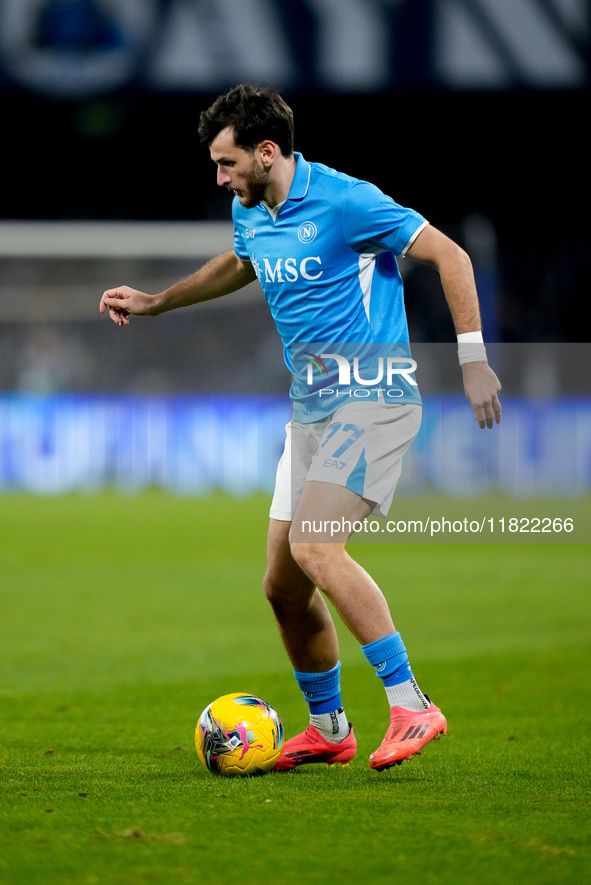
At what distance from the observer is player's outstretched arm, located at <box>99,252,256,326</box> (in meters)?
4.46

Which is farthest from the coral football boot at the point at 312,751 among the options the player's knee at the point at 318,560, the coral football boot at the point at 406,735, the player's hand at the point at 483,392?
the player's hand at the point at 483,392

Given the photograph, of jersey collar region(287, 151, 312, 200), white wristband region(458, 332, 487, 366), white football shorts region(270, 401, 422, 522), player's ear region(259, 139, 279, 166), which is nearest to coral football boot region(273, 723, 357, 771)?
white football shorts region(270, 401, 422, 522)

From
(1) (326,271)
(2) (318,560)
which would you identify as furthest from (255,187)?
(2) (318,560)

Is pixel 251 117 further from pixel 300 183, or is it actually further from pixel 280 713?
pixel 280 713

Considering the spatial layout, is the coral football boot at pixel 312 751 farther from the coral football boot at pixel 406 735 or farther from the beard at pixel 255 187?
the beard at pixel 255 187

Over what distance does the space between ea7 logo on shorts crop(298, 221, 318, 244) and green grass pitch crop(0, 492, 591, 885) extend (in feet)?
6.04

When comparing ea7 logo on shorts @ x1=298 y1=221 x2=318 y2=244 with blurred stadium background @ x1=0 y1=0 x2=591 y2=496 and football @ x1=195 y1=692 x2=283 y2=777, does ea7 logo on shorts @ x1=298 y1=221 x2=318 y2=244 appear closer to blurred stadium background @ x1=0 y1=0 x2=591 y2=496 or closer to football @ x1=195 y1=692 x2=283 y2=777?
football @ x1=195 y1=692 x2=283 y2=777

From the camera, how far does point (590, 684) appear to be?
5.86 metres

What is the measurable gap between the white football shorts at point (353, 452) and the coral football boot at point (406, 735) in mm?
683

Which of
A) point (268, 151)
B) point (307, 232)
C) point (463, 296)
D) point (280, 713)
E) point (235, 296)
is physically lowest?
point (280, 713)

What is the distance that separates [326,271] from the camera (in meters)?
3.95

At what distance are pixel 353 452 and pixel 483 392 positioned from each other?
1.60ft

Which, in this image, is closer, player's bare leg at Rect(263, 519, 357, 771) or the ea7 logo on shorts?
the ea7 logo on shorts

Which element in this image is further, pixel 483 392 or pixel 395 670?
pixel 395 670
